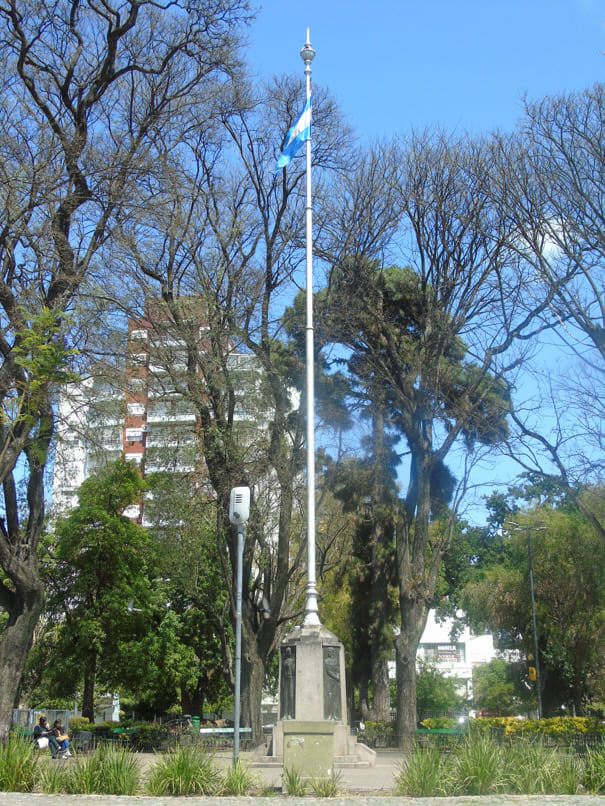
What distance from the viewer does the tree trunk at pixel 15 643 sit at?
645 inches

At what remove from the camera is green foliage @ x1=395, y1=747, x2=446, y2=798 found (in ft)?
29.0

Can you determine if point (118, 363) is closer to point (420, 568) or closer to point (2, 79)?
point (2, 79)

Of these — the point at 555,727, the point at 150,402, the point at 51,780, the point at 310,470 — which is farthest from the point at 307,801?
the point at 555,727

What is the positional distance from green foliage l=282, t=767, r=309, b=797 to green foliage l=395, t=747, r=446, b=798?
1.11m

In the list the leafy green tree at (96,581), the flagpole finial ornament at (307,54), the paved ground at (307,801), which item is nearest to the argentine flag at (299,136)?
the flagpole finial ornament at (307,54)

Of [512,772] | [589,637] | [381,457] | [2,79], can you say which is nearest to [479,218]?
[381,457]

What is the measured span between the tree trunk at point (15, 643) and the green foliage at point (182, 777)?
328 inches

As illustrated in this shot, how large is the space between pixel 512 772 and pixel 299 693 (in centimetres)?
625

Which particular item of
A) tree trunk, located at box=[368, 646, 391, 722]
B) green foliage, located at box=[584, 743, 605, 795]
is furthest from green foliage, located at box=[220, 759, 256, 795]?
tree trunk, located at box=[368, 646, 391, 722]

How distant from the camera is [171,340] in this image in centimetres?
2217

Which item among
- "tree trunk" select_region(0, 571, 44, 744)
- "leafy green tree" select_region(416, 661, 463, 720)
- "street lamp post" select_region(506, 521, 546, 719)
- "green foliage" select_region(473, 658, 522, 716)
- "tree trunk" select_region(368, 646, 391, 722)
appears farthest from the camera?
"leafy green tree" select_region(416, 661, 463, 720)

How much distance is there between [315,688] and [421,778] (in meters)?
6.19

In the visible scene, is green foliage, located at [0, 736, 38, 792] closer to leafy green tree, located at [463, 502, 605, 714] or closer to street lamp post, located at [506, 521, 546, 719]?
street lamp post, located at [506, 521, 546, 719]

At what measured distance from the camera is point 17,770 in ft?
30.5
